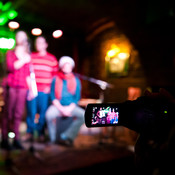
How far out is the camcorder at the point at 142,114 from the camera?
83cm

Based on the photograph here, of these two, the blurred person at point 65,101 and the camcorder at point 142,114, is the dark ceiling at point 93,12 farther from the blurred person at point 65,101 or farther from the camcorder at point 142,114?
the camcorder at point 142,114

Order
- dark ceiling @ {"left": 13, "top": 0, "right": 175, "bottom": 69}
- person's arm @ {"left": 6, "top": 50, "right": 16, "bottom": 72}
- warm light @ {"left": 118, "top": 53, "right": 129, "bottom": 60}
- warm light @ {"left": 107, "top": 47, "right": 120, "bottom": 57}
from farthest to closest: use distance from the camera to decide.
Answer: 1. warm light @ {"left": 107, "top": 47, "right": 120, "bottom": 57}
2. warm light @ {"left": 118, "top": 53, "right": 129, "bottom": 60}
3. dark ceiling @ {"left": 13, "top": 0, "right": 175, "bottom": 69}
4. person's arm @ {"left": 6, "top": 50, "right": 16, "bottom": 72}

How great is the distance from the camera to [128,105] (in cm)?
88

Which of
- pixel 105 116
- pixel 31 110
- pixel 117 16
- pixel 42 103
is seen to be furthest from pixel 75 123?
pixel 117 16

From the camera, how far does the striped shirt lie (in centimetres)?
312

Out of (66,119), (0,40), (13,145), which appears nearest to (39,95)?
(66,119)

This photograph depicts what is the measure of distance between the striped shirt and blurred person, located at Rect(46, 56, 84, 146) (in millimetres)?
104

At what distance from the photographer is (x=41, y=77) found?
3.18 meters

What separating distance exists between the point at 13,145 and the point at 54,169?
0.92 m

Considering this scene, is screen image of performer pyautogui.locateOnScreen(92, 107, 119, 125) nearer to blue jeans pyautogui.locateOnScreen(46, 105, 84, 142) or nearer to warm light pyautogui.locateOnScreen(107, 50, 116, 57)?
blue jeans pyautogui.locateOnScreen(46, 105, 84, 142)

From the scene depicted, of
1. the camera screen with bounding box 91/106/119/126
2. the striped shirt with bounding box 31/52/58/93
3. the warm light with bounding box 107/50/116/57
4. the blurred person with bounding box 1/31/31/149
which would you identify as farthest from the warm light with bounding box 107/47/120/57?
the camera screen with bounding box 91/106/119/126

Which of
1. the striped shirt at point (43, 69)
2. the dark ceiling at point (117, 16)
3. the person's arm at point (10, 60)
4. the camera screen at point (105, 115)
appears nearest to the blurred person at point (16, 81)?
the person's arm at point (10, 60)

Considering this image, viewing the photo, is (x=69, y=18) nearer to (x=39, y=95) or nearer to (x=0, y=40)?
(x=39, y=95)

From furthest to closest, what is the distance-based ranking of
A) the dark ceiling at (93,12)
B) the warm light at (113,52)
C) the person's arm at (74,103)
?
the warm light at (113,52) < the dark ceiling at (93,12) < the person's arm at (74,103)
